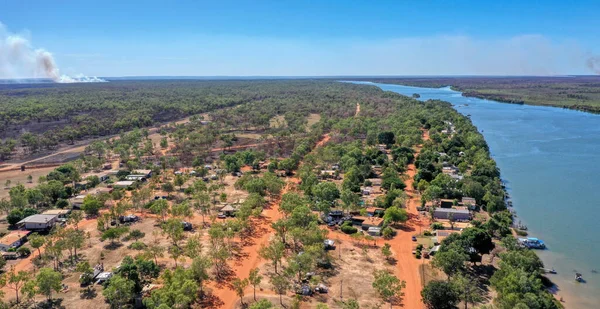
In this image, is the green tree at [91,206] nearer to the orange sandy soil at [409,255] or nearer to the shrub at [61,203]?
the shrub at [61,203]

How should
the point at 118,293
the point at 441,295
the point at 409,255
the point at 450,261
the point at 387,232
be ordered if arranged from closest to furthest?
the point at 118,293
the point at 441,295
the point at 450,261
the point at 409,255
the point at 387,232

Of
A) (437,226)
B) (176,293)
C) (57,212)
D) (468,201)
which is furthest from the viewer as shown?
(468,201)

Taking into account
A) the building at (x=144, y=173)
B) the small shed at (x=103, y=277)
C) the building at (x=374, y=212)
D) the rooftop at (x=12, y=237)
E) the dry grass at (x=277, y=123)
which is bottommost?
the small shed at (x=103, y=277)

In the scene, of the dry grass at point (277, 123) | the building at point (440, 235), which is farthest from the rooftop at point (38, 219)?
the dry grass at point (277, 123)

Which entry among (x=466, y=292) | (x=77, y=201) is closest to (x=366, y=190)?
(x=466, y=292)

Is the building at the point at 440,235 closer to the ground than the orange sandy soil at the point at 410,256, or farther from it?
farther from it

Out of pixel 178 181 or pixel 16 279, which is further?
pixel 178 181

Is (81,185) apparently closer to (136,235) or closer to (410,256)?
(136,235)
